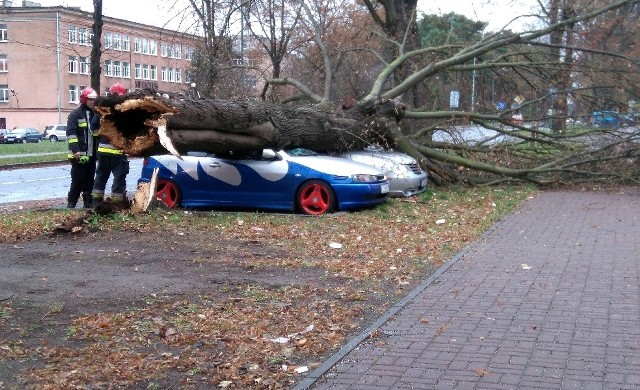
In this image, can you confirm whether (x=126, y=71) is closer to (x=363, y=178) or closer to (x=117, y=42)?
(x=117, y=42)

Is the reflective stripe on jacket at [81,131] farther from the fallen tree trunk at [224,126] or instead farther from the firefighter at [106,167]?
the fallen tree trunk at [224,126]

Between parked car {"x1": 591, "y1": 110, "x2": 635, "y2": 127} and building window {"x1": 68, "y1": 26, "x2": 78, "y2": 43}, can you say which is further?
building window {"x1": 68, "y1": 26, "x2": 78, "y2": 43}

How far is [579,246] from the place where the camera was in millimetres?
11250

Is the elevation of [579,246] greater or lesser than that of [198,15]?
lesser

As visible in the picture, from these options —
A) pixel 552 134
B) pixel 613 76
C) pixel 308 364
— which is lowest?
pixel 308 364

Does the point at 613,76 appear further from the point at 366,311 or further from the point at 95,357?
the point at 95,357

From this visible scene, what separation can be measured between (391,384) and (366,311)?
76.2 inches

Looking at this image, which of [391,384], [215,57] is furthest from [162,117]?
[215,57]

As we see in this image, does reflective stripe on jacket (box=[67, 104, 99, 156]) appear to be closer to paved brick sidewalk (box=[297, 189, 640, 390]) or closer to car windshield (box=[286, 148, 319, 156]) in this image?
car windshield (box=[286, 148, 319, 156])

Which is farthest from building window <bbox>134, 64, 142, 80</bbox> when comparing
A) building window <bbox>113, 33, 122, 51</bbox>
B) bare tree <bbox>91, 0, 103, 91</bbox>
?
bare tree <bbox>91, 0, 103, 91</bbox>

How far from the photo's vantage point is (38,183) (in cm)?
2272

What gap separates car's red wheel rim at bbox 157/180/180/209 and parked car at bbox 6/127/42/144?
4371 cm

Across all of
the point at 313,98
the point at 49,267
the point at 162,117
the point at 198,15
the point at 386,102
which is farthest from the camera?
the point at 198,15

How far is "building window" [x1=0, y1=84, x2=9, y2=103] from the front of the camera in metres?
63.7
